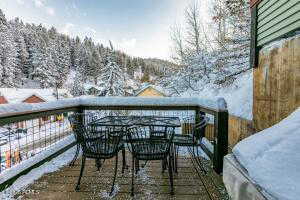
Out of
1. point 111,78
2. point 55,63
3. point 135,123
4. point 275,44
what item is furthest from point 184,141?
point 55,63

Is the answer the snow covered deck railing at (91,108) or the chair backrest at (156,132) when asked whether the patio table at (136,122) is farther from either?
the snow covered deck railing at (91,108)

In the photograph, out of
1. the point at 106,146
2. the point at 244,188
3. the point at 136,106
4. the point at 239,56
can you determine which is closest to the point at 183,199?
the point at 106,146

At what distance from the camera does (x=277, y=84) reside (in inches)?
134

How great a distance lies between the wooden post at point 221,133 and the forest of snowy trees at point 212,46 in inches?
193

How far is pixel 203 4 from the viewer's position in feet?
45.2

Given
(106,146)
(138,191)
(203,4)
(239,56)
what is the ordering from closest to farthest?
(138,191)
(106,146)
(239,56)
(203,4)

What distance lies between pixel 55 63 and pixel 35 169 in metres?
49.4

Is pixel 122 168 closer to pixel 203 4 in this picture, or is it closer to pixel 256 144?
pixel 256 144

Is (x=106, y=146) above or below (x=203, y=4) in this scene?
below

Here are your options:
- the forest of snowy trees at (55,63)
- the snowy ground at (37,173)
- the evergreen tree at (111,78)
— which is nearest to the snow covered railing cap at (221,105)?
the snowy ground at (37,173)

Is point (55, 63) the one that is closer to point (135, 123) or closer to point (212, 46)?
point (212, 46)

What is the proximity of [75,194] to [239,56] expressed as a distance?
7.08 meters

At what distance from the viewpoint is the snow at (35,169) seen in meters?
2.82

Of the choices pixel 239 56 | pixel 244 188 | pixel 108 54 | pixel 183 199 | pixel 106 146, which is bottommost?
pixel 183 199
